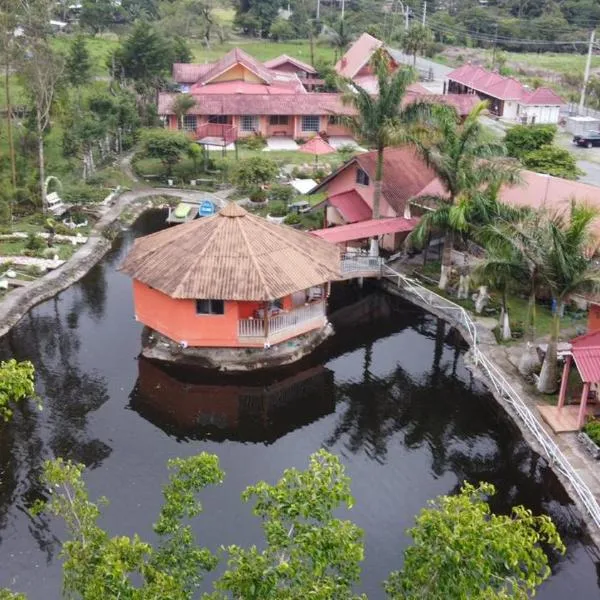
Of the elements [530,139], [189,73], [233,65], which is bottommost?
[530,139]

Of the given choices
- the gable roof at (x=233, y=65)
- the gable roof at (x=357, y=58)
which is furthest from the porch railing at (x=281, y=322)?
the gable roof at (x=357, y=58)

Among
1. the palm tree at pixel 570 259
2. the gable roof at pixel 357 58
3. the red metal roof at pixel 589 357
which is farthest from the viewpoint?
the gable roof at pixel 357 58

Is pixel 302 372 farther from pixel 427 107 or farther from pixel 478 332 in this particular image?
pixel 427 107

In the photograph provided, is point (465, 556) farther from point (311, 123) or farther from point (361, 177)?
point (311, 123)

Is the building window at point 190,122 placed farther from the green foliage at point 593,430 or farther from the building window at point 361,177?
the green foliage at point 593,430

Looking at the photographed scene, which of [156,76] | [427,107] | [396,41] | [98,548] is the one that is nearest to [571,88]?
[396,41]

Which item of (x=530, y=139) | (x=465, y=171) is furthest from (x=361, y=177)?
(x=530, y=139)
